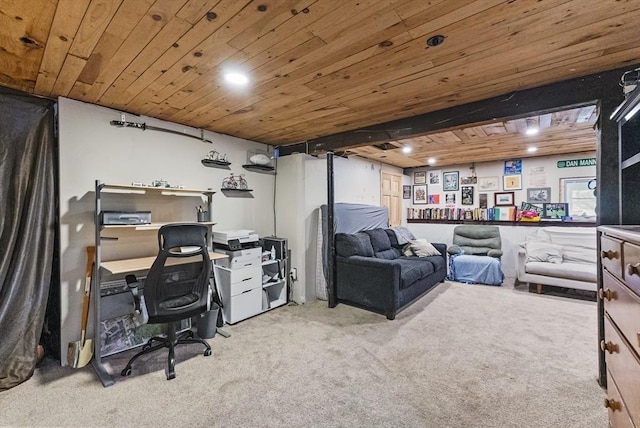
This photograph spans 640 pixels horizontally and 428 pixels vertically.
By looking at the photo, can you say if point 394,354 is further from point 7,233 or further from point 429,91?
point 7,233

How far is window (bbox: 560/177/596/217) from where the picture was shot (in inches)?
187

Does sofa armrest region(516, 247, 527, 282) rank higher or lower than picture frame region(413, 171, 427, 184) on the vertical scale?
lower

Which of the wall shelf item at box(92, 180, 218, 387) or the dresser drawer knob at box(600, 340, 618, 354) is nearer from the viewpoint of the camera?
the dresser drawer knob at box(600, 340, 618, 354)

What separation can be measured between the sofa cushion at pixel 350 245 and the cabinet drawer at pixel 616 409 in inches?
104

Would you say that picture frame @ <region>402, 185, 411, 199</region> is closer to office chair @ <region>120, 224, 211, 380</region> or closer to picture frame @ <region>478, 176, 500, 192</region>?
picture frame @ <region>478, 176, 500, 192</region>

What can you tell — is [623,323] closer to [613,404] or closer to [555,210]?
[613,404]

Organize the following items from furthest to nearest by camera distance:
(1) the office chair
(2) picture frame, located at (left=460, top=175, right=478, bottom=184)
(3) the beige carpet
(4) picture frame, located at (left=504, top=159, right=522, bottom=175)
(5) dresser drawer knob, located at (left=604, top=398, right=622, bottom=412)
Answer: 1. (2) picture frame, located at (left=460, top=175, right=478, bottom=184)
2. (4) picture frame, located at (left=504, top=159, right=522, bottom=175)
3. (1) the office chair
4. (3) the beige carpet
5. (5) dresser drawer knob, located at (left=604, top=398, right=622, bottom=412)

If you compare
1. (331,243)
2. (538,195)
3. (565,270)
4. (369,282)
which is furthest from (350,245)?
(538,195)

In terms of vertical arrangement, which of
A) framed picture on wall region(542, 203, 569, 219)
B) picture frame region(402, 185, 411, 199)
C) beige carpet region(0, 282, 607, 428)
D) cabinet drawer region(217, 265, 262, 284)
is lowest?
beige carpet region(0, 282, 607, 428)

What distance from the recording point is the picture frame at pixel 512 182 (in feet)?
17.6

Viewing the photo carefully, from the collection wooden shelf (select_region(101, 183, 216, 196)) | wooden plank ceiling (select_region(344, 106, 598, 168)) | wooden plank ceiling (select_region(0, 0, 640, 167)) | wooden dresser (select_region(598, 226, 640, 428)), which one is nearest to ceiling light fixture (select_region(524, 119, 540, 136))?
wooden plank ceiling (select_region(344, 106, 598, 168))

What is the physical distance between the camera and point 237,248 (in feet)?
10.8

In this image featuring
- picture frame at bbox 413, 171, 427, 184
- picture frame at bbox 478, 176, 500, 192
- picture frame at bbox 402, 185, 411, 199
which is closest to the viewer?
picture frame at bbox 478, 176, 500, 192

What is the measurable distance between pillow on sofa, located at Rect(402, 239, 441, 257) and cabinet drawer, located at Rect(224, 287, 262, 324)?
257cm
